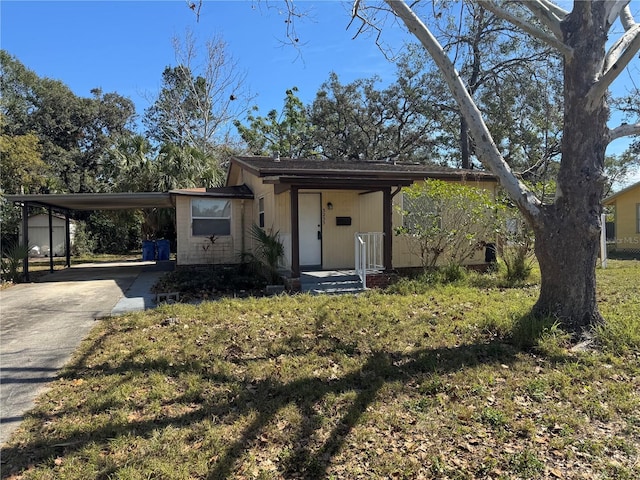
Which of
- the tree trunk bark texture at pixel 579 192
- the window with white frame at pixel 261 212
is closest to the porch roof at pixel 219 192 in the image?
the window with white frame at pixel 261 212

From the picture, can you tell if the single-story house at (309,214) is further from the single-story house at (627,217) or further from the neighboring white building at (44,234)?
the neighboring white building at (44,234)

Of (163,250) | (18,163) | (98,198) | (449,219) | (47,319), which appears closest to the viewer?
(47,319)

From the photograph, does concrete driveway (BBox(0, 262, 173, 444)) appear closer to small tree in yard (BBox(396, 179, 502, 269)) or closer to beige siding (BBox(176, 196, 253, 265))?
beige siding (BBox(176, 196, 253, 265))

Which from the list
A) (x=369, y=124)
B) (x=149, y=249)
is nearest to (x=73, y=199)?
(x=149, y=249)

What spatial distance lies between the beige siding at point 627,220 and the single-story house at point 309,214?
41.7 feet

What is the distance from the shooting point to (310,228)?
37.2 feet

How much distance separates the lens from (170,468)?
2.80 meters

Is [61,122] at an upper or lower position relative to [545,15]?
upper

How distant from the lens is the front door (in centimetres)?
1126

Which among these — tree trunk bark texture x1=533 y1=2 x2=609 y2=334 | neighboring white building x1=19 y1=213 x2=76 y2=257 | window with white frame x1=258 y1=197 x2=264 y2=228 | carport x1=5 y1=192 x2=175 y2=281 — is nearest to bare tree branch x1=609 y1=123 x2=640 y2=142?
tree trunk bark texture x1=533 y1=2 x2=609 y2=334

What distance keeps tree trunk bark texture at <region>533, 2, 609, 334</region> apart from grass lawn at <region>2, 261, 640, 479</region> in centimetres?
35

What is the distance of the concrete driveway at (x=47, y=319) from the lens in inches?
162

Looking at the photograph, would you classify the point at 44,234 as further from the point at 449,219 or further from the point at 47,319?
the point at 449,219

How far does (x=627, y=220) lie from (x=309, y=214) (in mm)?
18166
